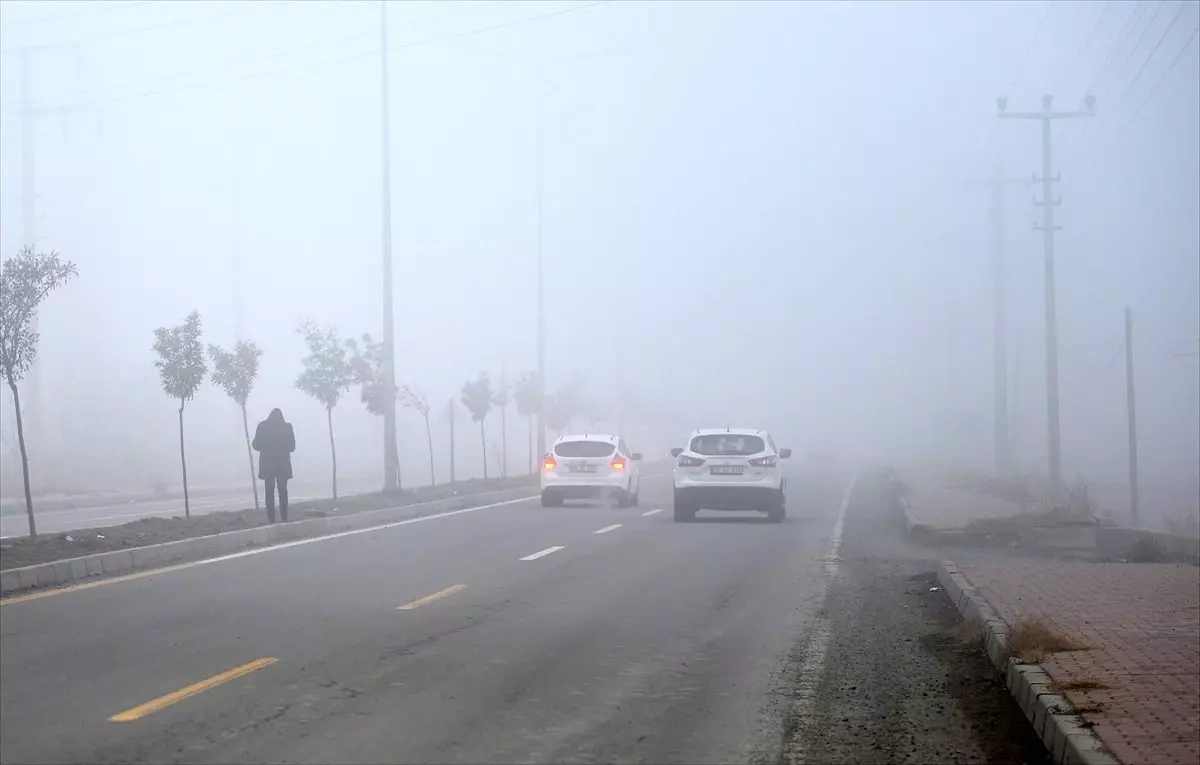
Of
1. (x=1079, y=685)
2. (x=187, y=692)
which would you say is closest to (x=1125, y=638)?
(x=1079, y=685)

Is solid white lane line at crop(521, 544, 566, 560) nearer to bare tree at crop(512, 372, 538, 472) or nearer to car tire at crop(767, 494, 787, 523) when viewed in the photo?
car tire at crop(767, 494, 787, 523)

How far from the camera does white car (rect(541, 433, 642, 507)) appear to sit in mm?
31656

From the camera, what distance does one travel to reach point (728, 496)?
26.5 metres

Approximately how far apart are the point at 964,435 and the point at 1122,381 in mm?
92307

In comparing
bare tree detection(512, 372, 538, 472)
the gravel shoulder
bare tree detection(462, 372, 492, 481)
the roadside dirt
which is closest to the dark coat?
the roadside dirt

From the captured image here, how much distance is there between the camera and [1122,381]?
608 feet

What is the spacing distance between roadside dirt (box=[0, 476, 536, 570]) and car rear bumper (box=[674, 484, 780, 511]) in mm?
6674

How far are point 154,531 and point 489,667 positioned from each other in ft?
41.8

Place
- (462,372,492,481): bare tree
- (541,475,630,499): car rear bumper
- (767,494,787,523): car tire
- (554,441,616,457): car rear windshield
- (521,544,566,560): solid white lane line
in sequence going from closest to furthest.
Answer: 1. (521,544,566,560): solid white lane line
2. (767,494,787,523): car tire
3. (541,475,630,499): car rear bumper
4. (554,441,616,457): car rear windshield
5. (462,372,492,481): bare tree

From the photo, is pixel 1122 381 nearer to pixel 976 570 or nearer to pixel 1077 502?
pixel 1077 502

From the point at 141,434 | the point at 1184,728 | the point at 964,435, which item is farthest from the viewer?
the point at 964,435

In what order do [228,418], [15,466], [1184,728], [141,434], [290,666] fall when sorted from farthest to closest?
[228,418], [141,434], [15,466], [290,666], [1184,728]

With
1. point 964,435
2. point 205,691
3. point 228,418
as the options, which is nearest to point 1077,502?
point 205,691

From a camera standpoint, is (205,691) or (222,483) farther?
(222,483)
